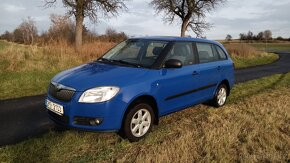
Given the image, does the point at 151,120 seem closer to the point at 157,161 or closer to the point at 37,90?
the point at 157,161

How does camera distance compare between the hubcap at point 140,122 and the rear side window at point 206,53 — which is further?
the rear side window at point 206,53

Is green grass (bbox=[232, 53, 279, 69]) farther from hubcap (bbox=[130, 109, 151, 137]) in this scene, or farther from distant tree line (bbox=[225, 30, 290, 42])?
distant tree line (bbox=[225, 30, 290, 42])

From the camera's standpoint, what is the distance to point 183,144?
4.43 meters

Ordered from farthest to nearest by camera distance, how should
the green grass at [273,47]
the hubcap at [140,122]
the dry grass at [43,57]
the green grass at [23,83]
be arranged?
the green grass at [273,47] < the dry grass at [43,57] < the green grass at [23,83] < the hubcap at [140,122]

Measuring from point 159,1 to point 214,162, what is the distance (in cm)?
2850

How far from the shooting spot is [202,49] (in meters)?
6.52

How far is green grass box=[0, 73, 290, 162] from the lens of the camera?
4100 millimetres

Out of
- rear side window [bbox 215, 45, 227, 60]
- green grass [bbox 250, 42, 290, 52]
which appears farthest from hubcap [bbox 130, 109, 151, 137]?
green grass [bbox 250, 42, 290, 52]

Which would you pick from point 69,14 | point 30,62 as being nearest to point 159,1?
point 69,14

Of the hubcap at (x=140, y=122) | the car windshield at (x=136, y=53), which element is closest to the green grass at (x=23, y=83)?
the car windshield at (x=136, y=53)

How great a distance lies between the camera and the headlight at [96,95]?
170 inches

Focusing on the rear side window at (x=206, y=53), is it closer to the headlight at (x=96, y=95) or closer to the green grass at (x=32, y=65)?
the headlight at (x=96, y=95)

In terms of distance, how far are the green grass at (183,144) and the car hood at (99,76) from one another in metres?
0.96

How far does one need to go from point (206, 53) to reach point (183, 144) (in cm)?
285
